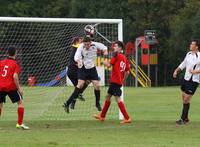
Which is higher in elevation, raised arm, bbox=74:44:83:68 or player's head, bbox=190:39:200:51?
player's head, bbox=190:39:200:51

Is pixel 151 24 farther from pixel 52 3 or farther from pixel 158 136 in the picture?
pixel 158 136

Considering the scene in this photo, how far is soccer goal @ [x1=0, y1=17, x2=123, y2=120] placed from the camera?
19.2 meters

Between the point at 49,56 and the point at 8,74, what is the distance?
7.42 metres

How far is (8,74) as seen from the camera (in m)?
15.3

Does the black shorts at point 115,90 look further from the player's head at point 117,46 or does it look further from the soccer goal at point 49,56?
the soccer goal at point 49,56

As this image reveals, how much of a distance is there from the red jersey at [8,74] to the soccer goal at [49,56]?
→ 2.38 metres

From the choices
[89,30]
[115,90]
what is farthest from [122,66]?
[89,30]

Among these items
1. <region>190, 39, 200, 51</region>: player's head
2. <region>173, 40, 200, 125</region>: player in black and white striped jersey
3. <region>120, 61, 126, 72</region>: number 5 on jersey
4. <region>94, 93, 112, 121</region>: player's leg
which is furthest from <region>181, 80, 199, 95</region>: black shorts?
<region>94, 93, 112, 121</region>: player's leg

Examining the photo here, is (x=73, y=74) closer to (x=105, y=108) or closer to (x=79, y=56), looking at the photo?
(x=79, y=56)

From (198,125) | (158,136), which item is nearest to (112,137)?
(158,136)

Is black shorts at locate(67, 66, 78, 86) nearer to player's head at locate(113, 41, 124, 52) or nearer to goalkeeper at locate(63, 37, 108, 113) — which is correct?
goalkeeper at locate(63, 37, 108, 113)

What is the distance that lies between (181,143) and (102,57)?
751cm

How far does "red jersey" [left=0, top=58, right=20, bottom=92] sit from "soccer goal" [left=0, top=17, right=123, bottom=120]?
238cm

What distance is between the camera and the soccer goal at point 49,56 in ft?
62.8
